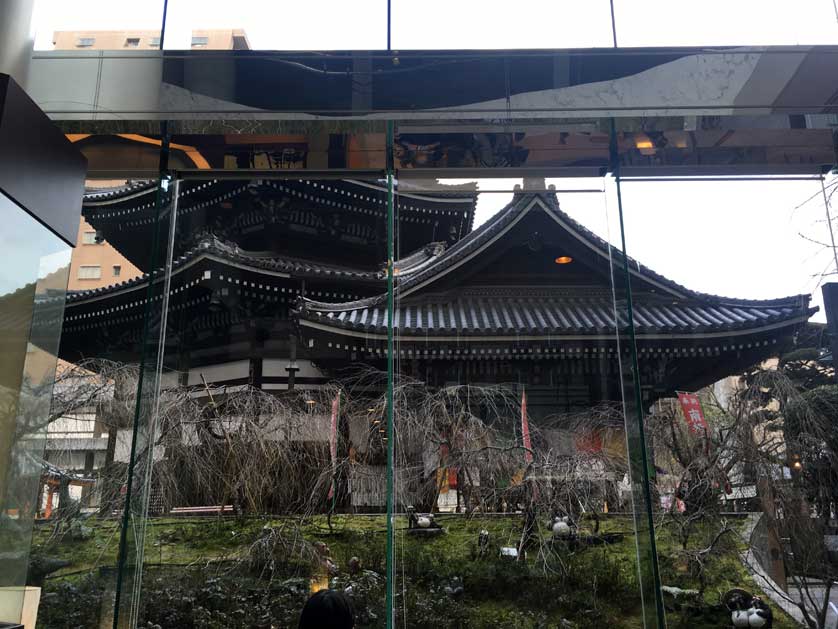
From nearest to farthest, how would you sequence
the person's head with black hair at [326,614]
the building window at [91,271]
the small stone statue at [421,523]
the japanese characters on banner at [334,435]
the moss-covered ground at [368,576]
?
the person's head with black hair at [326,614]
the moss-covered ground at [368,576]
the small stone statue at [421,523]
the japanese characters on banner at [334,435]
the building window at [91,271]

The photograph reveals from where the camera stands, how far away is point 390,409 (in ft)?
14.6

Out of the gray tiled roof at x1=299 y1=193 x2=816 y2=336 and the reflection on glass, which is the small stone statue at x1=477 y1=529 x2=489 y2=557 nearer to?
the gray tiled roof at x1=299 y1=193 x2=816 y2=336

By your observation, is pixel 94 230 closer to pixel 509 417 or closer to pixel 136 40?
pixel 136 40

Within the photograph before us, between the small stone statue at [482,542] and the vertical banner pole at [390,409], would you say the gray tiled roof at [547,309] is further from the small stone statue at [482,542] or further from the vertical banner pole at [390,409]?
the small stone statue at [482,542]

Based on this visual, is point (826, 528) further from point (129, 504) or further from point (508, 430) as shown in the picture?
point (129, 504)

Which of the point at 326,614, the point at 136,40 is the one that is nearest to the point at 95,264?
the point at 136,40

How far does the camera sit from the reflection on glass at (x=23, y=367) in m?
3.38

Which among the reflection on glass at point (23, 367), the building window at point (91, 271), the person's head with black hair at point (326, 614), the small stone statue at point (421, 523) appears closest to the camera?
the person's head with black hair at point (326, 614)

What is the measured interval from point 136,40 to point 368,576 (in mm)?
4125

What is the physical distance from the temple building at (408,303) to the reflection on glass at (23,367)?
27.0 inches

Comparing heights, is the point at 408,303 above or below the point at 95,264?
below

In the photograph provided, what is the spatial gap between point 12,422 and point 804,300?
516 centimetres

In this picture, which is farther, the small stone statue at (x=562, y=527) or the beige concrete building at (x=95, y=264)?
the beige concrete building at (x=95, y=264)

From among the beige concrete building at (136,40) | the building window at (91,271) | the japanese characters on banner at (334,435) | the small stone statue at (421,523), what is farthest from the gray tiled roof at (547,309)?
the beige concrete building at (136,40)
